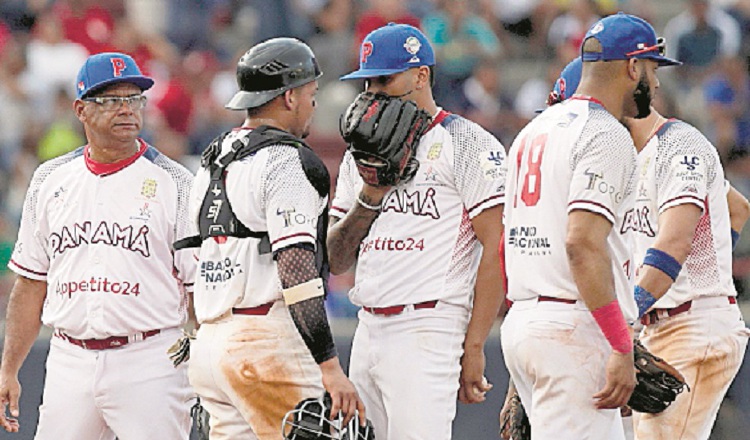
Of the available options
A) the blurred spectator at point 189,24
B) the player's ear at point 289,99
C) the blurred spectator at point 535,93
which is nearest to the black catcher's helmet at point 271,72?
the player's ear at point 289,99

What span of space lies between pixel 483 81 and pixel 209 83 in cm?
277

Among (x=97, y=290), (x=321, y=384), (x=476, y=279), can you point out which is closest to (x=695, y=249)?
(x=476, y=279)

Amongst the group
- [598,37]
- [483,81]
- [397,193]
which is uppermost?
[598,37]

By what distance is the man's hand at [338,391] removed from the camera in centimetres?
518

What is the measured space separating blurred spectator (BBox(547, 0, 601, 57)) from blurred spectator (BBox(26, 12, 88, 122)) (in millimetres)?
4963

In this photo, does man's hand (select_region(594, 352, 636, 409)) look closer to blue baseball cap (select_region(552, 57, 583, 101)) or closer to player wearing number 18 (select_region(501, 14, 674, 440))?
player wearing number 18 (select_region(501, 14, 674, 440))

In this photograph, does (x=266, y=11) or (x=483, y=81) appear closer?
(x=483, y=81)

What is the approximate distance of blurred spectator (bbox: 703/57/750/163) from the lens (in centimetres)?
1202

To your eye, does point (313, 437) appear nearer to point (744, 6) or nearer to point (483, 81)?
point (483, 81)

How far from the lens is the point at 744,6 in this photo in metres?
14.1

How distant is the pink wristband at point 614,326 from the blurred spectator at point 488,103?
24.6 ft

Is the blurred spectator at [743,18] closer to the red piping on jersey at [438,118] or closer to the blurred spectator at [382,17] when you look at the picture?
the blurred spectator at [382,17]

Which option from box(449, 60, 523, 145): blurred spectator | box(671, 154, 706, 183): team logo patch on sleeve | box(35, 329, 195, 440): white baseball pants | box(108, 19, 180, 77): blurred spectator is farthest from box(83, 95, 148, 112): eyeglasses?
box(108, 19, 180, 77): blurred spectator

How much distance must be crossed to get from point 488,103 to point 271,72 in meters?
7.78
